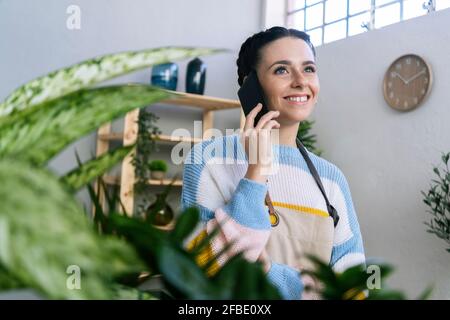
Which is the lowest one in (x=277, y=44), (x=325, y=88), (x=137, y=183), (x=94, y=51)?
(x=137, y=183)

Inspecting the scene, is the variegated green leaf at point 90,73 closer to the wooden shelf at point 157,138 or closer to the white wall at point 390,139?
the white wall at point 390,139

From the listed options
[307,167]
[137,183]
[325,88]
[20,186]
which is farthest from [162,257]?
[325,88]

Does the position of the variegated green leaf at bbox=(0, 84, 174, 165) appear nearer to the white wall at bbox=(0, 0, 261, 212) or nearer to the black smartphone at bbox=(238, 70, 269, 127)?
the black smartphone at bbox=(238, 70, 269, 127)

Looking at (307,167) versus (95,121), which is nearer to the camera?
(95,121)

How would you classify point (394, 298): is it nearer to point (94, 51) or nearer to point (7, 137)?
point (7, 137)

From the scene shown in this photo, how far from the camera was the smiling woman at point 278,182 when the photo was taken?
1123mm

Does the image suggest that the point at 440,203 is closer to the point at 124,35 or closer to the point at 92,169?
the point at 124,35

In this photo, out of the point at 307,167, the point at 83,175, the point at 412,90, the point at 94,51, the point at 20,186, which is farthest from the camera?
the point at 94,51

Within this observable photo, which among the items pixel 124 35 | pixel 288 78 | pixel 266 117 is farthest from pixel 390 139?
pixel 124 35

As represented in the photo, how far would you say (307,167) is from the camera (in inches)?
56.3

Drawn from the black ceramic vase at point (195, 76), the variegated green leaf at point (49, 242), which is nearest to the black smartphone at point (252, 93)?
the variegated green leaf at point (49, 242)

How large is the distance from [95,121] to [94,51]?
363cm

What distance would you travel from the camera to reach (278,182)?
136 cm

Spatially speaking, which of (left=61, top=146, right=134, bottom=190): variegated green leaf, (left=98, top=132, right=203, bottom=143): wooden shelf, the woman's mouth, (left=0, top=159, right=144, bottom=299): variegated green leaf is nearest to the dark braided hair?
the woman's mouth
